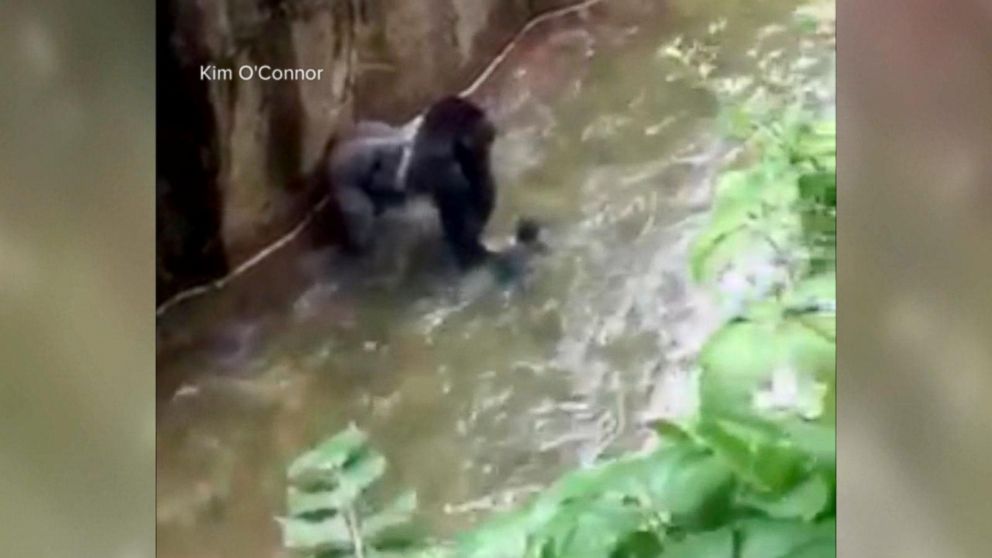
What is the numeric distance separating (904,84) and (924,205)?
0.10 metres

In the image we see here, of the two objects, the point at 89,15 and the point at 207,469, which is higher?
the point at 89,15

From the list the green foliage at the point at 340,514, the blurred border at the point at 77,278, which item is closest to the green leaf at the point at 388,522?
the green foliage at the point at 340,514

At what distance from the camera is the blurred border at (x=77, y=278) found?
0.86 metres

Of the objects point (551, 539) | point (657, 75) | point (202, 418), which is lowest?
point (551, 539)

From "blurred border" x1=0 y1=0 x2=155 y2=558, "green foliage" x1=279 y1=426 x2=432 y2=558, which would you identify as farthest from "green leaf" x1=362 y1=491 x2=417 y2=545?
"blurred border" x1=0 y1=0 x2=155 y2=558

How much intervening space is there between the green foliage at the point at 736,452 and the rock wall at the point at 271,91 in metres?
0.19

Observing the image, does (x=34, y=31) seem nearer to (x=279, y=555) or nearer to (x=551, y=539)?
(x=279, y=555)

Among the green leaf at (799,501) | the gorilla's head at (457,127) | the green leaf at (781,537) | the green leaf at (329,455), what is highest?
the gorilla's head at (457,127)

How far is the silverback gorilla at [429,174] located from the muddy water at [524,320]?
0.07 feet

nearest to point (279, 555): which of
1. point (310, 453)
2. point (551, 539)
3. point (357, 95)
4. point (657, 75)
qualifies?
point (310, 453)

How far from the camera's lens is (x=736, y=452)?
0.86 meters

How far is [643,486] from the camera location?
0.86 meters

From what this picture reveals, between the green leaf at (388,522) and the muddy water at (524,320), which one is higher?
the muddy water at (524,320)

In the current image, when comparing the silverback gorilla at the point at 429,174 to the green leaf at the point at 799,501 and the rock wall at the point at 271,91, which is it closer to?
the rock wall at the point at 271,91
